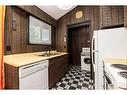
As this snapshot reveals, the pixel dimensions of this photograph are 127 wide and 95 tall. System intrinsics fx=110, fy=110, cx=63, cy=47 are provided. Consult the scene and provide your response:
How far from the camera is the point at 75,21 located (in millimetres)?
4117

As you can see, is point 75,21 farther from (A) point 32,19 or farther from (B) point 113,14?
(B) point 113,14

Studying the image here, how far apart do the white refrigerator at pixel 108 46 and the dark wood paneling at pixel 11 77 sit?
148 centimetres

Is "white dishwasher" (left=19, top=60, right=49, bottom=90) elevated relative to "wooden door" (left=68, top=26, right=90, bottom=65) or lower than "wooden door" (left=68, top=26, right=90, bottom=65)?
lower

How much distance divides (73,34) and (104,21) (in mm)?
2908

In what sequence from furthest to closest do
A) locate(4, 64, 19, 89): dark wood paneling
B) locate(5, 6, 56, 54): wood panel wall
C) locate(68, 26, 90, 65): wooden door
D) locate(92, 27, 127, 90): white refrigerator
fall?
locate(68, 26, 90, 65): wooden door, locate(5, 6, 56, 54): wood panel wall, locate(92, 27, 127, 90): white refrigerator, locate(4, 64, 19, 89): dark wood paneling

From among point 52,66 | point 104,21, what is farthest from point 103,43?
point 52,66

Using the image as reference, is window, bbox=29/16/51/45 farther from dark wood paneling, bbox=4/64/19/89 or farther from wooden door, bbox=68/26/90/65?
wooden door, bbox=68/26/90/65

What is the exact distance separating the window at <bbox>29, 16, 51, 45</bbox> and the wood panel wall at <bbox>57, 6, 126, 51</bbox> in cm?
71

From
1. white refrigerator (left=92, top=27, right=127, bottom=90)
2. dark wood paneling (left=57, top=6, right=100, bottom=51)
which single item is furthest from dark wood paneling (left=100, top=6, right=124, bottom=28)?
dark wood paneling (left=57, top=6, right=100, bottom=51)

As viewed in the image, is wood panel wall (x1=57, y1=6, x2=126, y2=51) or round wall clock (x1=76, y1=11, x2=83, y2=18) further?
round wall clock (x1=76, y1=11, x2=83, y2=18)

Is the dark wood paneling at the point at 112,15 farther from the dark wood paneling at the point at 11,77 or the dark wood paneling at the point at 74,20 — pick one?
the dark wood paneling at the point at 11,77

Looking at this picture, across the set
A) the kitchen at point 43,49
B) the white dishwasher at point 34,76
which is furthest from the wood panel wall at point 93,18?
the white dishwasher at point 34,76

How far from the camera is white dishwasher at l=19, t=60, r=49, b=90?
4.88 feet

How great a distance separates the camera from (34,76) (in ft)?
5.78
